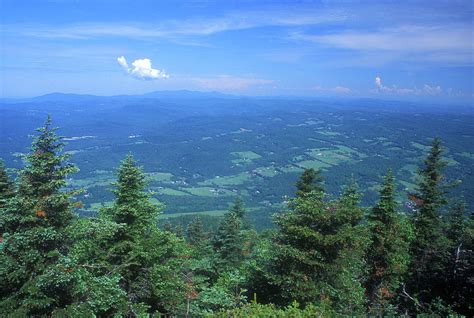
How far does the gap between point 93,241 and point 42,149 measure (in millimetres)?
4120

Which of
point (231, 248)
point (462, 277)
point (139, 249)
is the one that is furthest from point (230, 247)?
point (462, 277)

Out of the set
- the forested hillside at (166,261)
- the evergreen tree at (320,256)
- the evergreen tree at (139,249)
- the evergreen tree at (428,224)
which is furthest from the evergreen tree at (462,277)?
the evergreen tree at (139,249)

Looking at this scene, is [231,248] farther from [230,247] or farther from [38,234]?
Result: [38,234]

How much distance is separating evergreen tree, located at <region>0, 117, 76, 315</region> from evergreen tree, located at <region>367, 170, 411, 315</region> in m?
15.6

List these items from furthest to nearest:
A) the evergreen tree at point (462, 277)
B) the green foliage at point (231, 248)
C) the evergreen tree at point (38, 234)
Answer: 1. the green foliage at point (231, 248)
2. the evergreen tree at point (462, 277)
3. the evergreen tree at point (38, 234)

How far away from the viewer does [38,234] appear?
11.5 m

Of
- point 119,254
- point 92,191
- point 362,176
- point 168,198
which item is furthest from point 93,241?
point 362,176

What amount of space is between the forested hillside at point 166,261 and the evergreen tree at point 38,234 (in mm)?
35

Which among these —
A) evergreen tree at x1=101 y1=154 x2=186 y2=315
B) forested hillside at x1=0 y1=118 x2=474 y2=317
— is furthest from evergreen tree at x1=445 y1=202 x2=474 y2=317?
evergreen tree at x1=101 y1=154 x2=186 y2=315

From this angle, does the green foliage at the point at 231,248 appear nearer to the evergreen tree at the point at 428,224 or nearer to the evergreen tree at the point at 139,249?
the evergreen tree at the point at 139,249

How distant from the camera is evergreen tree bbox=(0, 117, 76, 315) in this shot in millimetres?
10930

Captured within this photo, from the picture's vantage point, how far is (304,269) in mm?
14633

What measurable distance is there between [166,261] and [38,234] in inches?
291

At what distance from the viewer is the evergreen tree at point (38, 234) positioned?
1093cm
